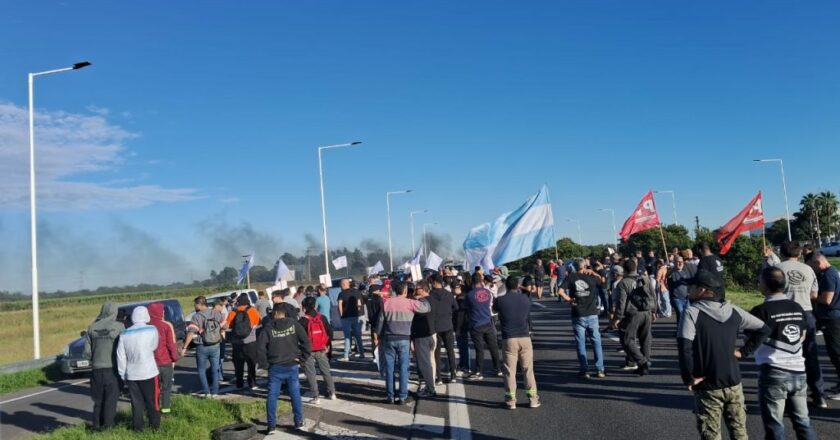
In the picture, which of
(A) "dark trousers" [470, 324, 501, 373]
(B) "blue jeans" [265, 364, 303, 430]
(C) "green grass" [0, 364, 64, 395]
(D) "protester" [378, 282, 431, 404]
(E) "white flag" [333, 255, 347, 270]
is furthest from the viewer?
(E) "white flag" [333, 255, 347, 270]

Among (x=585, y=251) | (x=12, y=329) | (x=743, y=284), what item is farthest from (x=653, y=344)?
(x=585, y=251)

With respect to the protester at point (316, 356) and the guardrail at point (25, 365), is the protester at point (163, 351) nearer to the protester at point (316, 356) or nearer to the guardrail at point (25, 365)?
the protester at point (316, 356)

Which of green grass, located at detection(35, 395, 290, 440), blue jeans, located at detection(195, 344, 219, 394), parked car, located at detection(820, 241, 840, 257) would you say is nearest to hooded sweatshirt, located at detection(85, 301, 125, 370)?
green grass, located at detection(35, 395, 290, 440)

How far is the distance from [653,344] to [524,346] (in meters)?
5.35

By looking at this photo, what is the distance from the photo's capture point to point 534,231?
13859 millimetres

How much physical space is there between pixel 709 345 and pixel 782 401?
848mm

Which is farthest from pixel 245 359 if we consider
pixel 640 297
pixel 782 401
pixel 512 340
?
pixel 782 401

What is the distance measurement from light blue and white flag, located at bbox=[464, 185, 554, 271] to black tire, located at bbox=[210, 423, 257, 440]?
738 cm

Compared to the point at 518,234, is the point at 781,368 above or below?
below

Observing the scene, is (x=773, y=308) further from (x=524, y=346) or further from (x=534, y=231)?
(x=534, y=231)

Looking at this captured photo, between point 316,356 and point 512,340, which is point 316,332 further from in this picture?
point 512,340

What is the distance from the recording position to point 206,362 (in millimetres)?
10984

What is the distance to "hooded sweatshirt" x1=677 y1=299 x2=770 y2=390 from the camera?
15.8 ft

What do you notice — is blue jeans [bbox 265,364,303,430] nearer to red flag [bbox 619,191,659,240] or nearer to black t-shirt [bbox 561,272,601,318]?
black t-shirt [bbox 561,272,601,318]
